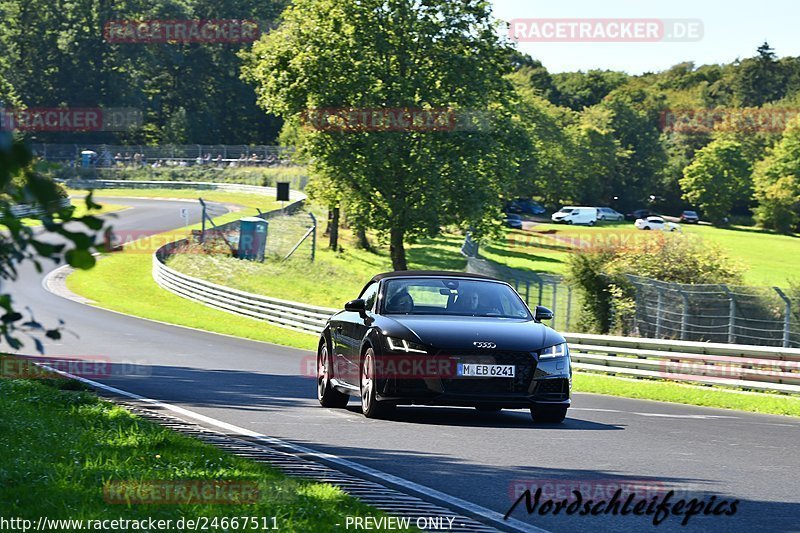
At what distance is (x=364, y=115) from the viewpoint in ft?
147

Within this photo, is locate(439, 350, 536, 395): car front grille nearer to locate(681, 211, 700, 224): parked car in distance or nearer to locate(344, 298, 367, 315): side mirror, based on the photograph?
locate(344, 298, 367, 315): side mirror

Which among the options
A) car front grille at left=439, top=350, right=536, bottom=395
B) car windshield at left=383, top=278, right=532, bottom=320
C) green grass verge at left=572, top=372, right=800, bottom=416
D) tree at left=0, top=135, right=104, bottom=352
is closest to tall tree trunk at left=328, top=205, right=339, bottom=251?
green grass verge at left=572, top=372, right=800, bottom=416

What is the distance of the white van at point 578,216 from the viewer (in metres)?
118

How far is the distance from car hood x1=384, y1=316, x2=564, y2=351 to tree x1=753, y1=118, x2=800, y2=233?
362 ft

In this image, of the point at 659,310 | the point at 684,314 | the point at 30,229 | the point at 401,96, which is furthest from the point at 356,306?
the point at 401,96

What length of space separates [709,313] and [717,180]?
105 metres

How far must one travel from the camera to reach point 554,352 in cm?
1222

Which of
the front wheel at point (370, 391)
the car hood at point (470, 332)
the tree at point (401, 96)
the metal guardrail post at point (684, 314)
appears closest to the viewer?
the car hood at point (470, 332)

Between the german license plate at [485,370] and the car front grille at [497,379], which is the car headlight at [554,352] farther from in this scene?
the german license plate at [485,370]

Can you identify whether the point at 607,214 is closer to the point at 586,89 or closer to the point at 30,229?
the point at 586,89

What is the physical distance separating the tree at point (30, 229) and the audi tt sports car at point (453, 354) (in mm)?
7452

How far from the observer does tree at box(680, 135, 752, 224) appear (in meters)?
129

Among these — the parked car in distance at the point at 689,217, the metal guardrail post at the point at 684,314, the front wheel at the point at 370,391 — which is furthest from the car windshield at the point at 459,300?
the parked car in distance at the point at 689,217

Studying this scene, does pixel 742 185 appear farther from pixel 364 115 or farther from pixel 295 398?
pixel 295 398
